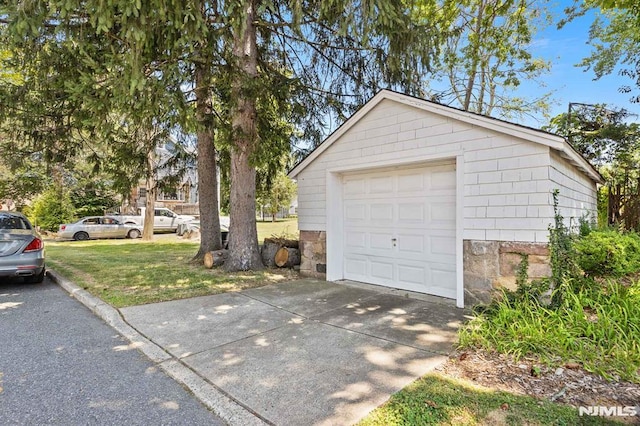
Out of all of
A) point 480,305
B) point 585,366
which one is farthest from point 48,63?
point 585,366

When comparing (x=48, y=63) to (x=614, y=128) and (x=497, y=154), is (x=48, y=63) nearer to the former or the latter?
(x=497, y=154)

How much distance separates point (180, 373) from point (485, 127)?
15.5 ft

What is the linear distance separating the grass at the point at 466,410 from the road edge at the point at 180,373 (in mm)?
864

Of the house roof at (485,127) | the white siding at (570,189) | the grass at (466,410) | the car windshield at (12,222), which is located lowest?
the grass at (466,410)

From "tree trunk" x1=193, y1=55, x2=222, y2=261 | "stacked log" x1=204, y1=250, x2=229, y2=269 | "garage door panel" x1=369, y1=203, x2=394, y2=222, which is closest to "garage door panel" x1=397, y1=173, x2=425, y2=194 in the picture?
"garage door panel" x1=369, y1=203, x2=394, y2=222

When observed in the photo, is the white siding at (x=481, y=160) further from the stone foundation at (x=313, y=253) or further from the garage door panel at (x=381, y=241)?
the stone foundation at (x=313, y=253)

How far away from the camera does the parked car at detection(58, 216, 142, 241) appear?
16.5 metres

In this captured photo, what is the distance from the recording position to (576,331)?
3.37 metres

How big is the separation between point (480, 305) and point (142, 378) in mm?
4028

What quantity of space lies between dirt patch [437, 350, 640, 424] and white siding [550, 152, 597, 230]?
8.02 ft

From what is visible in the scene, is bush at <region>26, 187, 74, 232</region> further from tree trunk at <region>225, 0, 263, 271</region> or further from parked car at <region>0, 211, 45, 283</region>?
tree trunk at <region>225, 0, 263, 271</region>

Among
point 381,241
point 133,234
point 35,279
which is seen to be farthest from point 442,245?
point 133,234

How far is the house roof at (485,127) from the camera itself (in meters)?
4.24

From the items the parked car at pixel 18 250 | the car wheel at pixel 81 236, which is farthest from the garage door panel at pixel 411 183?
the car wheel at pixel 81 236
